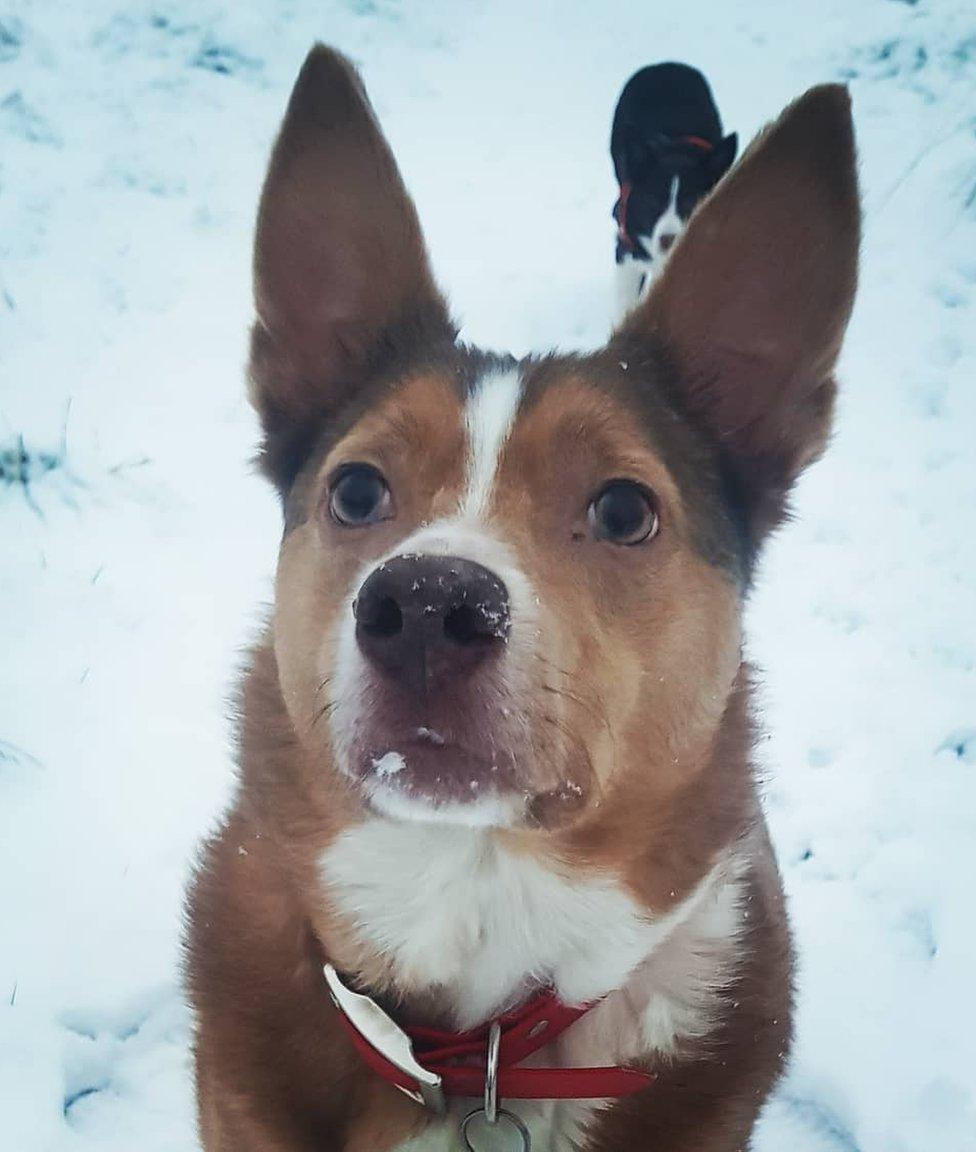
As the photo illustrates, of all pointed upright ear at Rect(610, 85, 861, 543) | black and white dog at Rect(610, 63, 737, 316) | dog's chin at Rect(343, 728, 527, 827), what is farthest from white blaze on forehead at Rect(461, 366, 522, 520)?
black and white dog at Rect(610, 63, 737, 316)

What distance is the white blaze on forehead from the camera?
2.05 meters

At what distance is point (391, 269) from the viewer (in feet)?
8.14

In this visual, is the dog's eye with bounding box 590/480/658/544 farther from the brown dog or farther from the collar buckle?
the collar buckle

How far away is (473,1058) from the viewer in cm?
206

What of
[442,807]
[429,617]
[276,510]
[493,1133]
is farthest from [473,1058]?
[276,510]

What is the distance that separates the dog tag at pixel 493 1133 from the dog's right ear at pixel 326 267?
150 cm

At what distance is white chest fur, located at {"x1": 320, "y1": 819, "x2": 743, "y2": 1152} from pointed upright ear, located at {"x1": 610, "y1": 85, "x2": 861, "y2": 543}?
3.21ft

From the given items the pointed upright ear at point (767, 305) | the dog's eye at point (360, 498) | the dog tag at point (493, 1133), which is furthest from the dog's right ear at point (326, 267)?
the dog tag at point (493, 1133)

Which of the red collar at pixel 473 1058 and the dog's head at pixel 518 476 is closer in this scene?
the dog's head at pixel 518 476

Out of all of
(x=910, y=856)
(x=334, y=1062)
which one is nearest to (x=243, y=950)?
(x=334, y=1062)

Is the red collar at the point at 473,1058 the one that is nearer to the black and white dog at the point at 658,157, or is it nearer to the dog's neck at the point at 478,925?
the dog's neck at the point at 478,925

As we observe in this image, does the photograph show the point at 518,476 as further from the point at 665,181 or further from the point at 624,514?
the point at 665,181

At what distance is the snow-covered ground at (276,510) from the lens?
10.2 feet

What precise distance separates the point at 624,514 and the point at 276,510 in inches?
104
